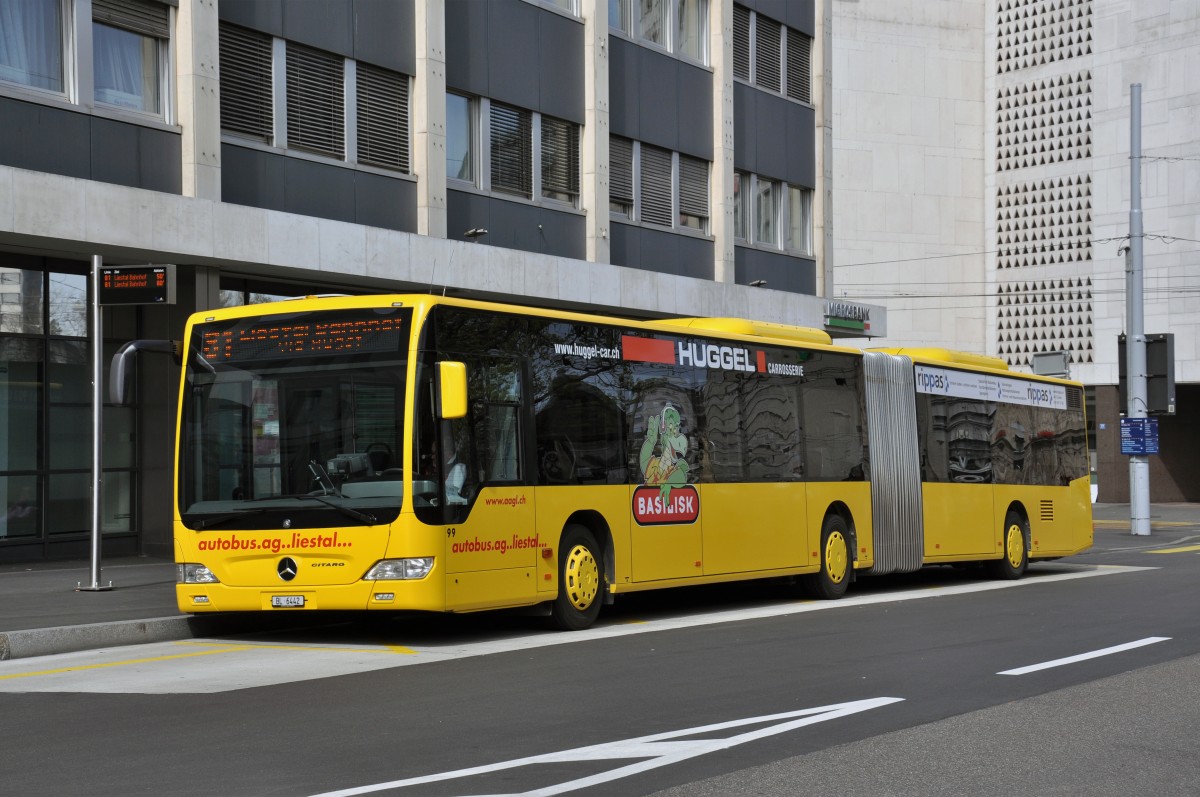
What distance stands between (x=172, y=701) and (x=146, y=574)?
9.21 meters

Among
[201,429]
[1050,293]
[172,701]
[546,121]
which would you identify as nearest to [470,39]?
[546,121]

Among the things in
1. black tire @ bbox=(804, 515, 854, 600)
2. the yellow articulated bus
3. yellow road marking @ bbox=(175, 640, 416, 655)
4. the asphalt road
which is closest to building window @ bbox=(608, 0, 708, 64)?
the yellow articulated bus

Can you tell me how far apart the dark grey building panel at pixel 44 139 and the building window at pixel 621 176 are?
11.0m

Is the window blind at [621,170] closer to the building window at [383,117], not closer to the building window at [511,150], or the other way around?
the building window at [511,150]

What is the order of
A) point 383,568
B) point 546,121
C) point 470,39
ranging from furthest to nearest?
point 546,121 < point 470,39 < point 383,568

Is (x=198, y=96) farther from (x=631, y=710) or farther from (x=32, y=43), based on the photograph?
(x=631, y=710)

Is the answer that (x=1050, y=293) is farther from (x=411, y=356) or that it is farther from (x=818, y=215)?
(x=411, y=356)

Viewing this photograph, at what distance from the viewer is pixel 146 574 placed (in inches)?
715

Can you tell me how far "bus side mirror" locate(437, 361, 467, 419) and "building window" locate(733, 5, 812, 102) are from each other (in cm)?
2045

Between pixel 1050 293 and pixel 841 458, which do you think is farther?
pixel 1050 293

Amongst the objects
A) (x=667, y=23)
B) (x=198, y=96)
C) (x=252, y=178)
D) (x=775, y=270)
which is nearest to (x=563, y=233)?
(x=667, y=23)

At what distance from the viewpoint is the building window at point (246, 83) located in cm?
2059

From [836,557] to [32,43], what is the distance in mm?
11662

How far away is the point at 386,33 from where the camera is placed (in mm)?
22859
